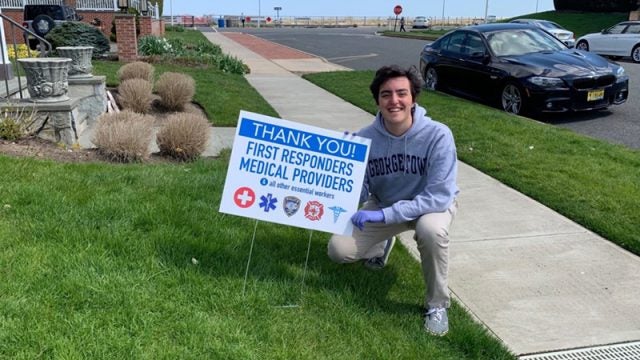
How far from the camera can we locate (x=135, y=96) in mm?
8984

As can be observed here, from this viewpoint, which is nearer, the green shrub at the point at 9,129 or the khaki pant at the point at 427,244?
the khaki pant at the point at 427,244

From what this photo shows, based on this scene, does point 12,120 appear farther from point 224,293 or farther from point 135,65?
point 135,65

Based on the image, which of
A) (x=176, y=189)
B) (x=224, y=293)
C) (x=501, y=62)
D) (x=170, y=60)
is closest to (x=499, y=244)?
(x=224, y=293)

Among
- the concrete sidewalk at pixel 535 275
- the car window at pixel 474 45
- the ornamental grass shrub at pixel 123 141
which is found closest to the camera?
the concrete sidewalk at pixel 535 275

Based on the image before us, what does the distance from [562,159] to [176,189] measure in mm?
4230

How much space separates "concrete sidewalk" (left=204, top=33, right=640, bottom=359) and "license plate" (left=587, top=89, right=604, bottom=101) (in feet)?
13.9

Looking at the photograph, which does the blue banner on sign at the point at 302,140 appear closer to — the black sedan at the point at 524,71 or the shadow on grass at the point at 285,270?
the shadow on grass at the point at 285,270

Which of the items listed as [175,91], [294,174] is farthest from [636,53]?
[294,174]

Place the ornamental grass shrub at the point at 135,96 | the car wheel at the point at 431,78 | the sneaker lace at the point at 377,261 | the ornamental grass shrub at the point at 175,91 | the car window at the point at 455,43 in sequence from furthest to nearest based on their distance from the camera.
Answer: the car wheel at the point at 431,78, the car window at the point at 455,43, the ornamental grass shrub at the point at 175,91, the ornamental grass shrub at the point at 135,96, the sneaker lace at the point at 377,261

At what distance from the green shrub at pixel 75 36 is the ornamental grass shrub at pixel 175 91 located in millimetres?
4890

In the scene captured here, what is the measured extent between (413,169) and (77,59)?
672 centimetres

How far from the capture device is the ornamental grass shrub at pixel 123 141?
5973 millimetres

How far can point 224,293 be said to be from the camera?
3240 mm

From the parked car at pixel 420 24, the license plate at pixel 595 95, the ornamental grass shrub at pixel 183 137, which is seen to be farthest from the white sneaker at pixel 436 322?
the parked car at pixel 420 24
